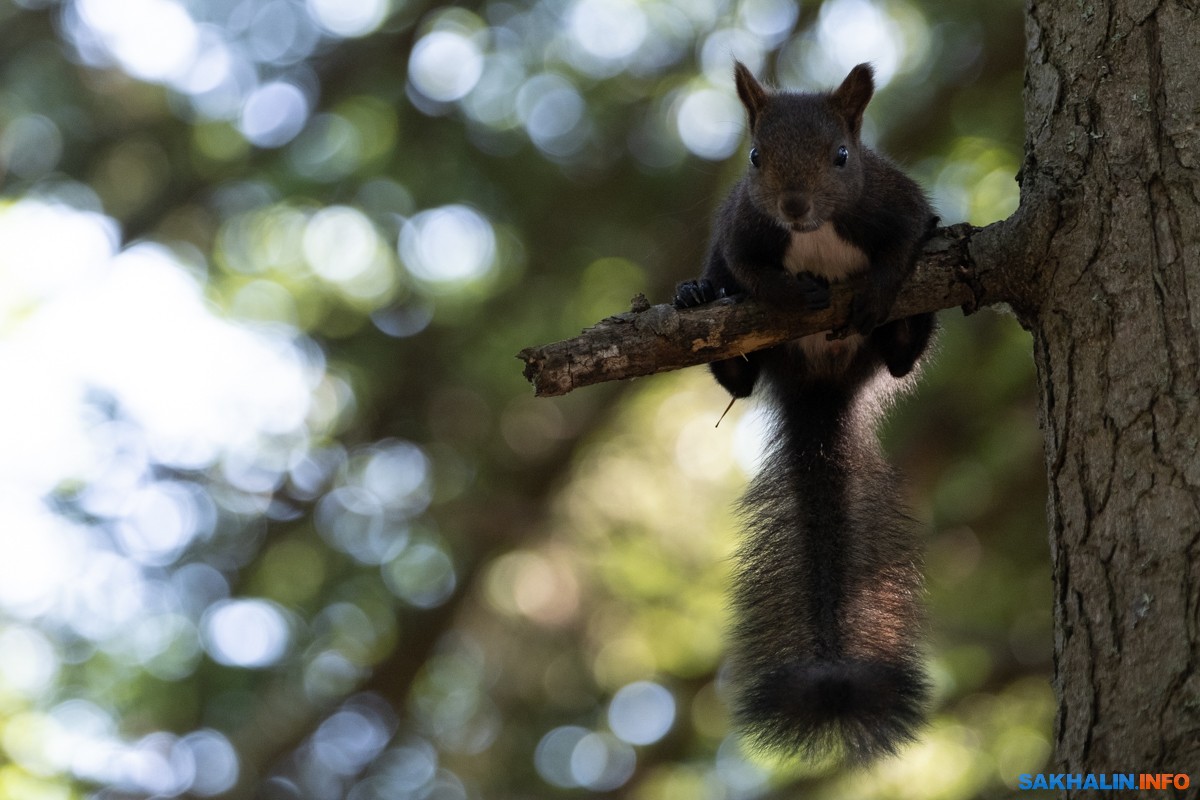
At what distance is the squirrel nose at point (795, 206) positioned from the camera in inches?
124

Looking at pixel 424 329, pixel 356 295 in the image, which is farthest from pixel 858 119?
pixel 356 295

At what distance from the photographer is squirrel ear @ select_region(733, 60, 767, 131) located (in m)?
3.62

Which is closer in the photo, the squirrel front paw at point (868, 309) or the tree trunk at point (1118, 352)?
the tree trunk at point (1118, 352)

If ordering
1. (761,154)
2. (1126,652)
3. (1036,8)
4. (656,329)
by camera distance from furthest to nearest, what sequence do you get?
(761,154) < (1036,8) < (656,329) < (1126,652)

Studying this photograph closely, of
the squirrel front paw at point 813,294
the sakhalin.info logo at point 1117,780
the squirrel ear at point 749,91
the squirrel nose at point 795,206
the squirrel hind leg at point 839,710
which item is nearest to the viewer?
the sakhalin.info logo at point 1117,780

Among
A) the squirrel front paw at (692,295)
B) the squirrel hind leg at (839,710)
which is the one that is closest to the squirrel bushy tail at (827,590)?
the squirrel hind leg at (839,710)

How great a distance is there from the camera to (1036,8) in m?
2.79

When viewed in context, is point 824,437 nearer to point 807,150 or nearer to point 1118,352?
point 807,150

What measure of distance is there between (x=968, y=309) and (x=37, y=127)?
5025 millimetres

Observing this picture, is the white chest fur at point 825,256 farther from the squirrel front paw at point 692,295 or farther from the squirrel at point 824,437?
the squirrel front paw at point 692,295

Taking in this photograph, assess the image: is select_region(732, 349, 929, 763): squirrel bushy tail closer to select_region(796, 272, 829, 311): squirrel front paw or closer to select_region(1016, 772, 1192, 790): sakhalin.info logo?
select_region(1016, 772, 1192, 790): sakhalin.info logo

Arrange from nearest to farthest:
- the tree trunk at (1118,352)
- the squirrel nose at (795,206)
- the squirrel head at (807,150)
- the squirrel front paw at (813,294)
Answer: the tree trunk at (1118,352) < the squirrel front paw at (813,294) < the squirrel nose at (795,206) < the squirrel head at (807,150)

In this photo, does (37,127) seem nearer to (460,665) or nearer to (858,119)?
(460,665)

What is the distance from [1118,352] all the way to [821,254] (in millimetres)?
1115
